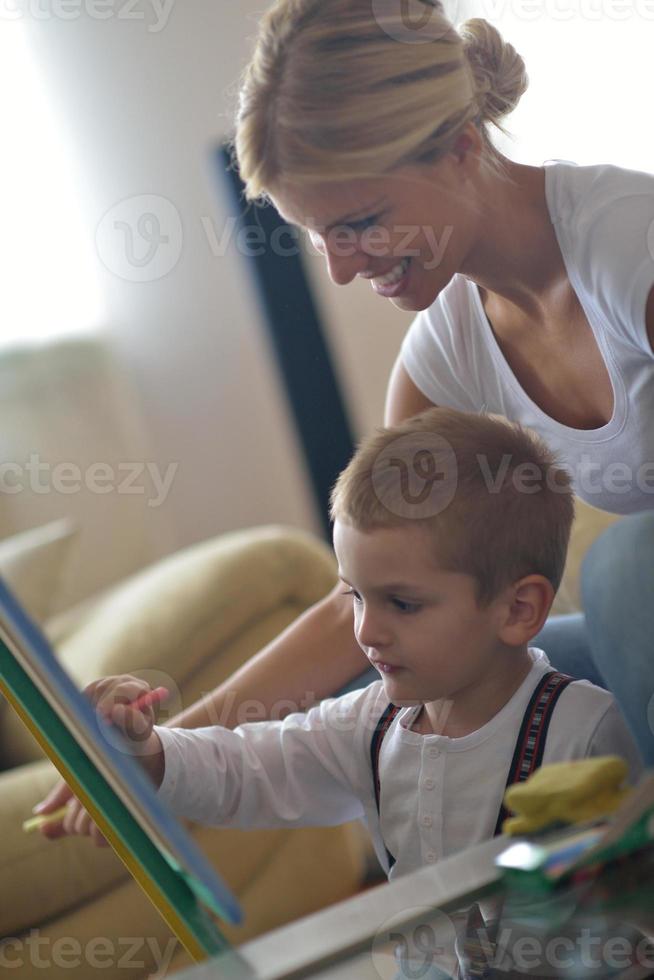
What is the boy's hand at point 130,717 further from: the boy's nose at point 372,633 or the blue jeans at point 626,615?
the blue jeans at point 626,615

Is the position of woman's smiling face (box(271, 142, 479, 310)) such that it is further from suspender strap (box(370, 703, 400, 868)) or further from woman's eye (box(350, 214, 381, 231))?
suspender strap (box(370, 703, 400, 868))

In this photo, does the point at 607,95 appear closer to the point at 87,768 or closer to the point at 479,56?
the point at 479,56

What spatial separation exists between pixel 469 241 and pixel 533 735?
292 millimetres

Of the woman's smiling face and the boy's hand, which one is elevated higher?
the woman's smiling face

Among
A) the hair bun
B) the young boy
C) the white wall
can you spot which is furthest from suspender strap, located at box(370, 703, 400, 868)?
the white wall

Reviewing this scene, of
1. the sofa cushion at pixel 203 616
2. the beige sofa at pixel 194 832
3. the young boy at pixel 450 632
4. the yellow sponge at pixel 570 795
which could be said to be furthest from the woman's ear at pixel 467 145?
the sofa cushion at pixel 203 616

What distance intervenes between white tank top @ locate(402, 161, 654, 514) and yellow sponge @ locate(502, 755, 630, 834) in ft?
0.97

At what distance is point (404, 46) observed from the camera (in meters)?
0.62

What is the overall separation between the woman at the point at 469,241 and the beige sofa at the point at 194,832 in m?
0.55

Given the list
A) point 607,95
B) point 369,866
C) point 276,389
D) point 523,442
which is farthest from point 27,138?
point 523,442

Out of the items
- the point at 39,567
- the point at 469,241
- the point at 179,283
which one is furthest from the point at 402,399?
the point at 179,283

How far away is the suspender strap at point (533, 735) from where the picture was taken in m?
0.56

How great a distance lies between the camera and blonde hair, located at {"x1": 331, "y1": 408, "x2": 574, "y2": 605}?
58 centimetres

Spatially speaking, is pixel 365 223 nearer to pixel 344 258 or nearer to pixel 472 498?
pixel 344 258
